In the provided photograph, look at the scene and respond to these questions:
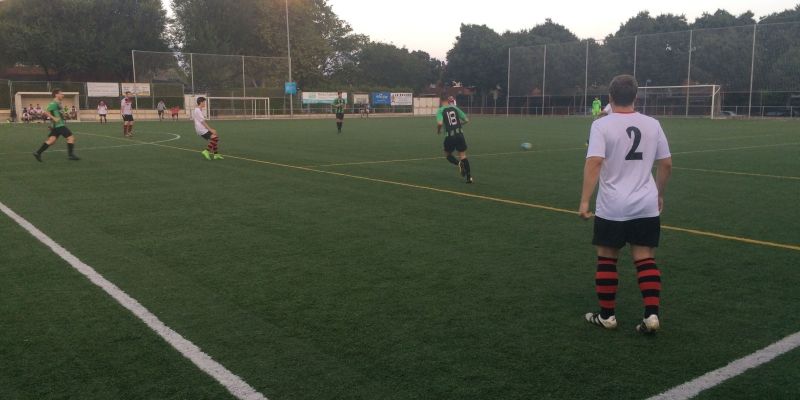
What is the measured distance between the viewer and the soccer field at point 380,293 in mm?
3816

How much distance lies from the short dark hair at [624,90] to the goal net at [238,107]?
164 ft

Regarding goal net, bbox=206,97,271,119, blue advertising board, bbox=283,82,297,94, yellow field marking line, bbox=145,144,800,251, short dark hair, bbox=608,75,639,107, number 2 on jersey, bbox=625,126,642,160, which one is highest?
blue advertising board, bbox=283,82,297,94

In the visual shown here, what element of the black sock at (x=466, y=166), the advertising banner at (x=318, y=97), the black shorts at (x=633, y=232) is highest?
the advertising banner at (x=318, y=97)

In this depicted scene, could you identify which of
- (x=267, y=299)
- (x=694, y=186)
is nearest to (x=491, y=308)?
(x=267, y=299)

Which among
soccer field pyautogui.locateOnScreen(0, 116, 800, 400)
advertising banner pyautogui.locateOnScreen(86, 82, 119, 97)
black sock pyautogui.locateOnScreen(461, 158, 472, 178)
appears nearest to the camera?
soccer field pyautogui.locateOnScreen(0, 116, 800, 400)

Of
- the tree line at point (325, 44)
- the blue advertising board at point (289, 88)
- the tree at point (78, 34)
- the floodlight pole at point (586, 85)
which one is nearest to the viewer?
the tree line at point (325, 44)

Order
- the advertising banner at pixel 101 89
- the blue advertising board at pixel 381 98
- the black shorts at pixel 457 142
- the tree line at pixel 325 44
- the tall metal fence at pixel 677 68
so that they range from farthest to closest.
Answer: the blue advertising board at pixel 381 98 < the tree line at pixel 325 44 < the advertising banner at pixel 101 89 < the tall metal fence at pixel 677 68 < the black shorts at pixel 457 142

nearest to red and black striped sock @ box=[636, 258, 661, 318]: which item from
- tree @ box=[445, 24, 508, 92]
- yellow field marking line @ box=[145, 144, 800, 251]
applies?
yellow field marking line @ box=[145, 144, 800, 251]

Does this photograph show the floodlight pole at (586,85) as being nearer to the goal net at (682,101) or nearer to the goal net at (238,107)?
the goal net at (682,101)

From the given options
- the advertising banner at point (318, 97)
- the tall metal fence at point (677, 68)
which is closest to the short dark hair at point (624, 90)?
the tall metal fence at point (677, 68)

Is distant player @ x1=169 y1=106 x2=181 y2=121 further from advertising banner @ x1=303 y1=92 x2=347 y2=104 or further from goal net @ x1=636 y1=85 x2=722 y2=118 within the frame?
goal net @ x1=636 y1=85 x2=722 y2=118

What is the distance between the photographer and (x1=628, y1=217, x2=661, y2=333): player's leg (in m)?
4.44

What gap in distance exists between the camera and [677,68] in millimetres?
51719

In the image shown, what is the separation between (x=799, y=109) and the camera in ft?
147
